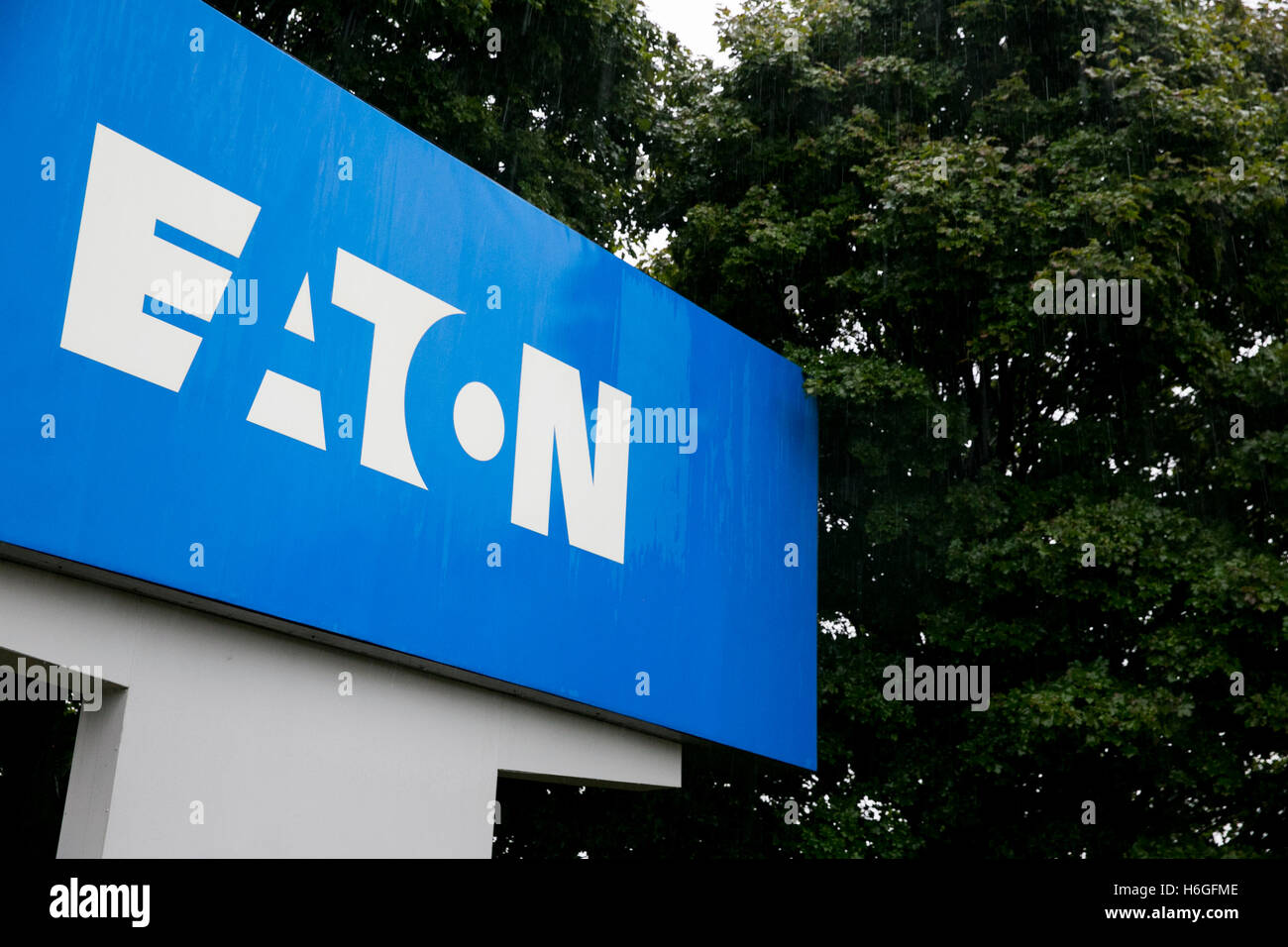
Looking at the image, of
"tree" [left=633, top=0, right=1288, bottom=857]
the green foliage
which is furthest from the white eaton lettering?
"tree" [left=633, top=0, right=1288, bottom=857]

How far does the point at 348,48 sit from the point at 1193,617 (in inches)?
490

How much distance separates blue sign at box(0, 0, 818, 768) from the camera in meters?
8.32

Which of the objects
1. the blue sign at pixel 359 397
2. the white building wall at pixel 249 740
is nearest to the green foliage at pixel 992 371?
the blue sign at pixel 359 397

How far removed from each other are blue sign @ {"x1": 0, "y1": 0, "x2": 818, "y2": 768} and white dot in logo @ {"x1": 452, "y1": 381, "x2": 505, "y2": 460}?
0.03 meters

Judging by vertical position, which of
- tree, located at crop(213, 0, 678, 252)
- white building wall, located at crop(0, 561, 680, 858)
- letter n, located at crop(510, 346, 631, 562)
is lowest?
white building wall, located at crop(0, 561, 680, 858)

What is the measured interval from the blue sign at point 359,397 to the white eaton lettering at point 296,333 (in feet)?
0.07

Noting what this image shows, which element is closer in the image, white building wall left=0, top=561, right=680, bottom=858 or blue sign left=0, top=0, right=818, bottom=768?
white building wall left=0, top=561, right=680, bottom=858

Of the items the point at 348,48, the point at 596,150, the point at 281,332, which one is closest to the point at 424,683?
the point at 281,332

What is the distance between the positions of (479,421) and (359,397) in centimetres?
139

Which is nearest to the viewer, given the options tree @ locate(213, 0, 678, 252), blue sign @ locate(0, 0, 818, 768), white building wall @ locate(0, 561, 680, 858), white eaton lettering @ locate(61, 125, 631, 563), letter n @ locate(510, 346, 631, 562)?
white building wall @ locate(0, 561, 680, 858)

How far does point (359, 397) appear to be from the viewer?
401 inches

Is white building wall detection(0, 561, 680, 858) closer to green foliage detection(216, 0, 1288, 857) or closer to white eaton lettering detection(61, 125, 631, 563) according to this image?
white eaton lettering detection(61, 125, 631, 563)

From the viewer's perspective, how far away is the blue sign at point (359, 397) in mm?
8320

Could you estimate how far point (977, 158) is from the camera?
1471 cm
